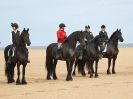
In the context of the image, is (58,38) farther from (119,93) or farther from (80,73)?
(119,93)

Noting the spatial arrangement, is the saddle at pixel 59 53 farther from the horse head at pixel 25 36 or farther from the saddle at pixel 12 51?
the horse head at pixel 25 36

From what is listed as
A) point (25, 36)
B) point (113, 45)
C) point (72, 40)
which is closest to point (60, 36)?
point (72, 40)

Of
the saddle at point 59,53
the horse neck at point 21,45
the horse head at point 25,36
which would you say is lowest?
the saddle at point 59,53

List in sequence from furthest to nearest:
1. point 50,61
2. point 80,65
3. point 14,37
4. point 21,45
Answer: point 80,65 → point 50,61 → point 14,37 → point 21,45

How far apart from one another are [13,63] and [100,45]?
4.29 metres

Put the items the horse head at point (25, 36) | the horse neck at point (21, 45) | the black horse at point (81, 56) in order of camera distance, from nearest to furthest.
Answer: the horse head at point (25, 36) < the horse neck at point (21, 45) < the black horse at point (81, 56)

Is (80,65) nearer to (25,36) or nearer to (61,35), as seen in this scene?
(61,35)

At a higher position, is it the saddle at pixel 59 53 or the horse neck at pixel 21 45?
the horse neck at pixel 21 45

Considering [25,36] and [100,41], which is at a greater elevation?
[25,36]

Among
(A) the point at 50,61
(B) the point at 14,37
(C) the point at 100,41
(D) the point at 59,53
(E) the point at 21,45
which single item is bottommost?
(A) the point at 50,61

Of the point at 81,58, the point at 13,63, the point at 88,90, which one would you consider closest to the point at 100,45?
the point at 81,58

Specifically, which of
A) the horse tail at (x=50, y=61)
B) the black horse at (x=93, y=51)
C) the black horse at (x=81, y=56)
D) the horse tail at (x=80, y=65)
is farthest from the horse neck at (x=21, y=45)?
the horse tail at (x=80, y=65)

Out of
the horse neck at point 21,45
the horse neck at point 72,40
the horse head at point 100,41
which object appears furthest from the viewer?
the horse head at point 100,41

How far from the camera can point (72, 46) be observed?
18188mm
